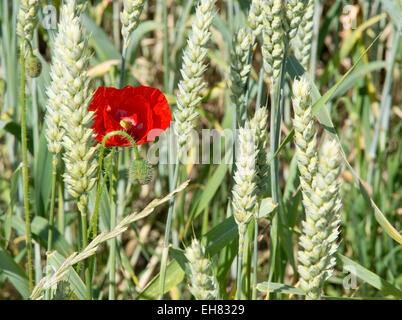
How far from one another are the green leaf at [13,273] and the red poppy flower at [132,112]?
0.29 meters

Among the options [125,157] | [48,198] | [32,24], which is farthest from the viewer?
[125,157]

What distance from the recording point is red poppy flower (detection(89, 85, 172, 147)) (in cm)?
94

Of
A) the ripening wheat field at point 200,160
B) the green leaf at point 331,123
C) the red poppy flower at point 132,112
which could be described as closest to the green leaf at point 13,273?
the ripening wheat field at point 200,160

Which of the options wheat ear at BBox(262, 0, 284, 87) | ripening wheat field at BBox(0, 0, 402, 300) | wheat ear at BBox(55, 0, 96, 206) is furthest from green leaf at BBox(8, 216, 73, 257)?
wheat ear at BBox(262, 0, 284, 87)

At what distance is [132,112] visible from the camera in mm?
974

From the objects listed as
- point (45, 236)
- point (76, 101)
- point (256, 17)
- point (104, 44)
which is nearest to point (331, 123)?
point (256, 17)

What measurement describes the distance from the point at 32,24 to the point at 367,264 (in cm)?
94

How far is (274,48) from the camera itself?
84 centimetres

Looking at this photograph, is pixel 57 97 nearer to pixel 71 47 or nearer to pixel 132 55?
pixel 71 47

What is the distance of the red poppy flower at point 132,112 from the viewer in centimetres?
94

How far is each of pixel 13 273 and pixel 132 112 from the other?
1.16 ft

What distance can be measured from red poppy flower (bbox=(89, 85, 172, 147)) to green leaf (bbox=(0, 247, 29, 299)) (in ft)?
0.95

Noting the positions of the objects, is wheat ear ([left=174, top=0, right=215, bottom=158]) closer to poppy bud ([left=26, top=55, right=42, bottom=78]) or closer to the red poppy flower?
the red poppy flower
